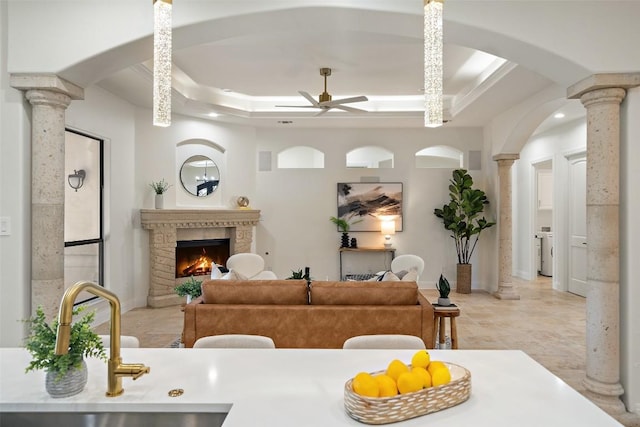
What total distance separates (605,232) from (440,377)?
238cm

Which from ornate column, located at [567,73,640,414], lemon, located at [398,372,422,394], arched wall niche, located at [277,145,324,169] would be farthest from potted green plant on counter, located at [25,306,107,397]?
arched wall niche, located at [277,145,324,169]

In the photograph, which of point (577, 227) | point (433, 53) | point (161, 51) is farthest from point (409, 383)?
point (577, 227)

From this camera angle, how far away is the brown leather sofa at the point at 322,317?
325cm

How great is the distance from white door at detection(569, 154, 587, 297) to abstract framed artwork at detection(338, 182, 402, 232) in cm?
297

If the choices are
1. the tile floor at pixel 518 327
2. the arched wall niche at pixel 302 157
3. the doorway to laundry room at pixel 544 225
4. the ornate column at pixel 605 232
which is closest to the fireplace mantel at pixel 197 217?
the tile floor at pixel 518 327

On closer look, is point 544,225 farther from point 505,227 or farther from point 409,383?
point 409,383

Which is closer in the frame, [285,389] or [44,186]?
[285,389]

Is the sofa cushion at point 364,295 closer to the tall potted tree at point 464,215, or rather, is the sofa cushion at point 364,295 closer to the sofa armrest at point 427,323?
the sofa armrest at point 427,323

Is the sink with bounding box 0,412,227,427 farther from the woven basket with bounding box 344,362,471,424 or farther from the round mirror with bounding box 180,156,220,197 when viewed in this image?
the round mirror with bounding box 180,156,220,197

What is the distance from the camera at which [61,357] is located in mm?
1341

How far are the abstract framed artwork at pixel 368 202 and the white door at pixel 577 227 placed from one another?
117 inches

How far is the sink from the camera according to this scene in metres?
1.33

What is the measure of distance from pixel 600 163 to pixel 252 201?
569cm

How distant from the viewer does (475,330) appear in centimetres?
493
